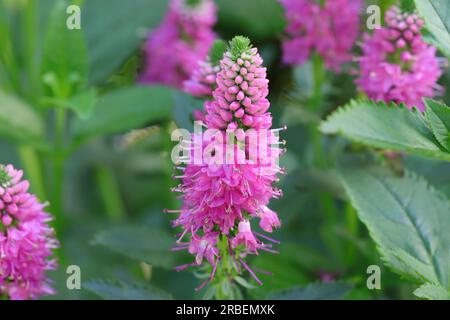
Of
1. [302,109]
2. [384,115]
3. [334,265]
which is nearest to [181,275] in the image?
[334,265]

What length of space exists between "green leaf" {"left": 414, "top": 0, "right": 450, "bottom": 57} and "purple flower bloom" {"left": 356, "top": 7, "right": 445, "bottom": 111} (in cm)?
20

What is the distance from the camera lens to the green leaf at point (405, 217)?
3.74 ft

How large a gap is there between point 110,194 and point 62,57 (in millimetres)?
551

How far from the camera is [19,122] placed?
1.63 metres

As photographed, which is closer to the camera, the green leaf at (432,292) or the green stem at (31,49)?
the green leaf at (432,292)

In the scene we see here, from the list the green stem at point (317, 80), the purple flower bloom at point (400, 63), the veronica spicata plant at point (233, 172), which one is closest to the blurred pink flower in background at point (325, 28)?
the green stem at point (317, 80)

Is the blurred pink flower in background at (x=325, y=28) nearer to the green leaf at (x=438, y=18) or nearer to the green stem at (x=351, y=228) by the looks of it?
the green stem at (x=351, y=228)

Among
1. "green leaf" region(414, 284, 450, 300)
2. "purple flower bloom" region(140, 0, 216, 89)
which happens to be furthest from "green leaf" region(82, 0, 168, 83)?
"green leaf" region(414, 284, 450, 300)

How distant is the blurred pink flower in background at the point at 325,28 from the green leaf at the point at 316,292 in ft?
1.79

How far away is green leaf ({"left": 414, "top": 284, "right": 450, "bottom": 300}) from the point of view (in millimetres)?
996

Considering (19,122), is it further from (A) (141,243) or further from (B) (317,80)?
(B) (317,80)

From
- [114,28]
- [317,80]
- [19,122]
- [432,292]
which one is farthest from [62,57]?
[432,292]

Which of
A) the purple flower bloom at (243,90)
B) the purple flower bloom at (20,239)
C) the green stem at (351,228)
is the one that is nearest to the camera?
the purple flower bloom at (243,90)
